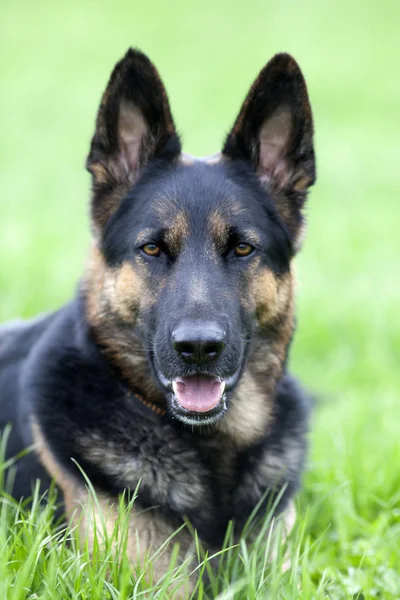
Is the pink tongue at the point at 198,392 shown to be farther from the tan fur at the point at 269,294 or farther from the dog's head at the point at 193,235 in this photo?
the tan fur at the point at 269,294

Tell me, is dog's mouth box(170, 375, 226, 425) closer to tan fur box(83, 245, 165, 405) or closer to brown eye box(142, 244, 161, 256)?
tan fur box(83, 245, 165, 405)

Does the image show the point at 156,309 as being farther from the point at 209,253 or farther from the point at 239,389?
the point at 239,389

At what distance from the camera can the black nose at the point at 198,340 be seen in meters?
3.39

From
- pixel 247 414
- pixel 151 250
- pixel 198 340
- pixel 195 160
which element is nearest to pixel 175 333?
pixel 198 340

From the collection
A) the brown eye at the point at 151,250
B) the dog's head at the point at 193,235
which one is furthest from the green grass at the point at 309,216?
the brown eye at the point at 151,250

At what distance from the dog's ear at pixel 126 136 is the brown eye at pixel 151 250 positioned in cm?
33

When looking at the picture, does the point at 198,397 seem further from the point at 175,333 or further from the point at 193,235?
the point at 193,235

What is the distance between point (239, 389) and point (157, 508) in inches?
30.2

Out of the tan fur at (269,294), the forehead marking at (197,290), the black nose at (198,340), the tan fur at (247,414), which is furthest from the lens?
the tan fur at (247,414)

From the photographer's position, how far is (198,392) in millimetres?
3592

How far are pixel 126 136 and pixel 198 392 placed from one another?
1.33 meters

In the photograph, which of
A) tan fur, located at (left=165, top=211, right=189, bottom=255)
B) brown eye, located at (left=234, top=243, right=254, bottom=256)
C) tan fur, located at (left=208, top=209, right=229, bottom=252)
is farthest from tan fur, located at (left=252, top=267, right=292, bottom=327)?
tan fur, located at (left=165, top=211, right=189, bottom=255)

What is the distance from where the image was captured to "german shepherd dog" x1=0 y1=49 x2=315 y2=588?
360 cm

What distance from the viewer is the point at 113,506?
3512mm
